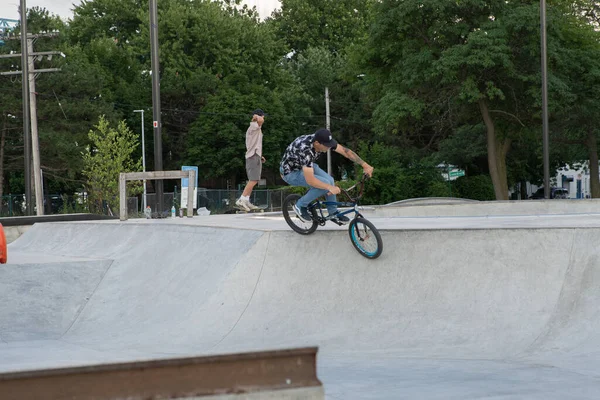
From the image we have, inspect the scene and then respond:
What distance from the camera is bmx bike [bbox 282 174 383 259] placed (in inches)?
344

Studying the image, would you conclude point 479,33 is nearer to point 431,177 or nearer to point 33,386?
point 431,177

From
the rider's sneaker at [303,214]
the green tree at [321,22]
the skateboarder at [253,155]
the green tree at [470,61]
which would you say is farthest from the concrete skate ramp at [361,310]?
the green tree at [321,22]

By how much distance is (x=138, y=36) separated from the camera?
6384 cm

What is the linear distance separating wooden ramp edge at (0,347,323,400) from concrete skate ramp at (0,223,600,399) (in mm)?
2060

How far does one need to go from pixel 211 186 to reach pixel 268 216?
5213 cm

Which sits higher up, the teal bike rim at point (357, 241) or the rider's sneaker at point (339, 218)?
the rider's sneaker at point (339, 218)

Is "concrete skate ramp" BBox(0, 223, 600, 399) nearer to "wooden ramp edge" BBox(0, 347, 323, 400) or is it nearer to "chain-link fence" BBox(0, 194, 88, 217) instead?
"wooden ramp edge" BBox(0, 347, 323, 400)

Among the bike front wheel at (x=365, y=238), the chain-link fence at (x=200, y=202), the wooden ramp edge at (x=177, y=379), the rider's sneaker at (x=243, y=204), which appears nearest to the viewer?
the wooden ramp edge at (x=177, y=379)

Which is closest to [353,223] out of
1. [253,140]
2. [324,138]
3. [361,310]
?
[324,138]

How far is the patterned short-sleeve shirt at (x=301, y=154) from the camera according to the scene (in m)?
9.22

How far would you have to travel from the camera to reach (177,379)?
305cm

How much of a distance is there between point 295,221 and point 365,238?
145 centimetres

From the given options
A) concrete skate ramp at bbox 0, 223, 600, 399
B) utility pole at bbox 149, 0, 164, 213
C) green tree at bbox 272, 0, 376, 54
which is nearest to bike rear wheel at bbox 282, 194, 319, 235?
concrete skate ramp at bbox 0, 223, 600, 399

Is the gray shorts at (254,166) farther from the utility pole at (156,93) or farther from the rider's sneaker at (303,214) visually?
the utility pole at (156,93)
